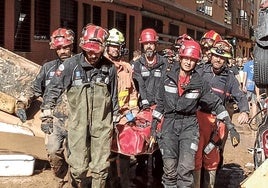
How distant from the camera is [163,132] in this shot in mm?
6145

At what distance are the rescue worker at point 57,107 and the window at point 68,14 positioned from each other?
8716 millimetres

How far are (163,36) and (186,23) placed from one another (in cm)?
586

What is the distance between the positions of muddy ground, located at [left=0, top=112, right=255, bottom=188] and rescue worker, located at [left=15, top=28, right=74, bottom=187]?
356mm

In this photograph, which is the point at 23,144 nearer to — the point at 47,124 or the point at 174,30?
the point at 47,124

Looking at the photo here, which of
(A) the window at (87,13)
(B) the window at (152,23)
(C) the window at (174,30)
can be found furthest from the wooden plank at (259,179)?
(C) the window at (174,30)

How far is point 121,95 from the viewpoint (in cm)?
716

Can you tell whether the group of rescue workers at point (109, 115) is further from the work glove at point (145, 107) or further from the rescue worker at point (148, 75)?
the rescue worker at point (148, 75)

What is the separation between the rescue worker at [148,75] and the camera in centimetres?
794

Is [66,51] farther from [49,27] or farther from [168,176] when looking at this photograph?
[49,27]

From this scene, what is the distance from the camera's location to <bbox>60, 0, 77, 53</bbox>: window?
54.5ft

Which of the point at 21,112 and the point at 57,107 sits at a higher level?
the point at 57,107

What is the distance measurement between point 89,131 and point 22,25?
353 inches

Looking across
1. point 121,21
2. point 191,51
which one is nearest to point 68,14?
point 121,21

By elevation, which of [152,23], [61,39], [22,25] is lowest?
[61,39]
